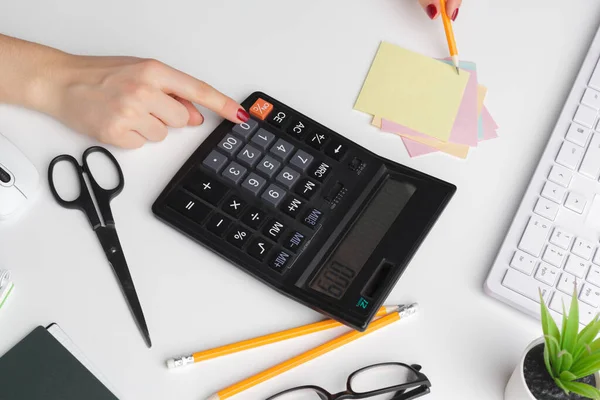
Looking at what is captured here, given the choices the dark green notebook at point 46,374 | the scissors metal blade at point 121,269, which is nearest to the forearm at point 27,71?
the scissors metal blade at point 121,269

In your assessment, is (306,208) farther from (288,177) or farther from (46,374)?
(46,374)

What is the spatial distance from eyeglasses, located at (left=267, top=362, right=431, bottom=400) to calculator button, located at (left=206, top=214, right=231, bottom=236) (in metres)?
0.18

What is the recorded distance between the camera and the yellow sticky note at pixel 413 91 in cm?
77

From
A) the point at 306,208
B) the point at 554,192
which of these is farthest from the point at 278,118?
the point at 554,192

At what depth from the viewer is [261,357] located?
619 millimetres

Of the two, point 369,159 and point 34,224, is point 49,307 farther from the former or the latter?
point 369,159

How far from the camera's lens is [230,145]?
0.71 m

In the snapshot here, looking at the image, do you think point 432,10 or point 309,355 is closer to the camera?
point 309,355

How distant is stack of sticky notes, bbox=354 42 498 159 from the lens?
0.76 m

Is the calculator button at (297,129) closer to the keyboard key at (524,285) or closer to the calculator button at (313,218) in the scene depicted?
the calculator button at (313,218)

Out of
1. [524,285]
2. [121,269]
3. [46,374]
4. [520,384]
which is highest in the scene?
[524,285]

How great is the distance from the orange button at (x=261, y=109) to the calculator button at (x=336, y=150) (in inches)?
3.4

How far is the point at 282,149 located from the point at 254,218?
9 cm

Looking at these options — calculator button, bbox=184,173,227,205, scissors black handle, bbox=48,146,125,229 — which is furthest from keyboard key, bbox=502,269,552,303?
scissors black handle, bbox=48,146,125,229
